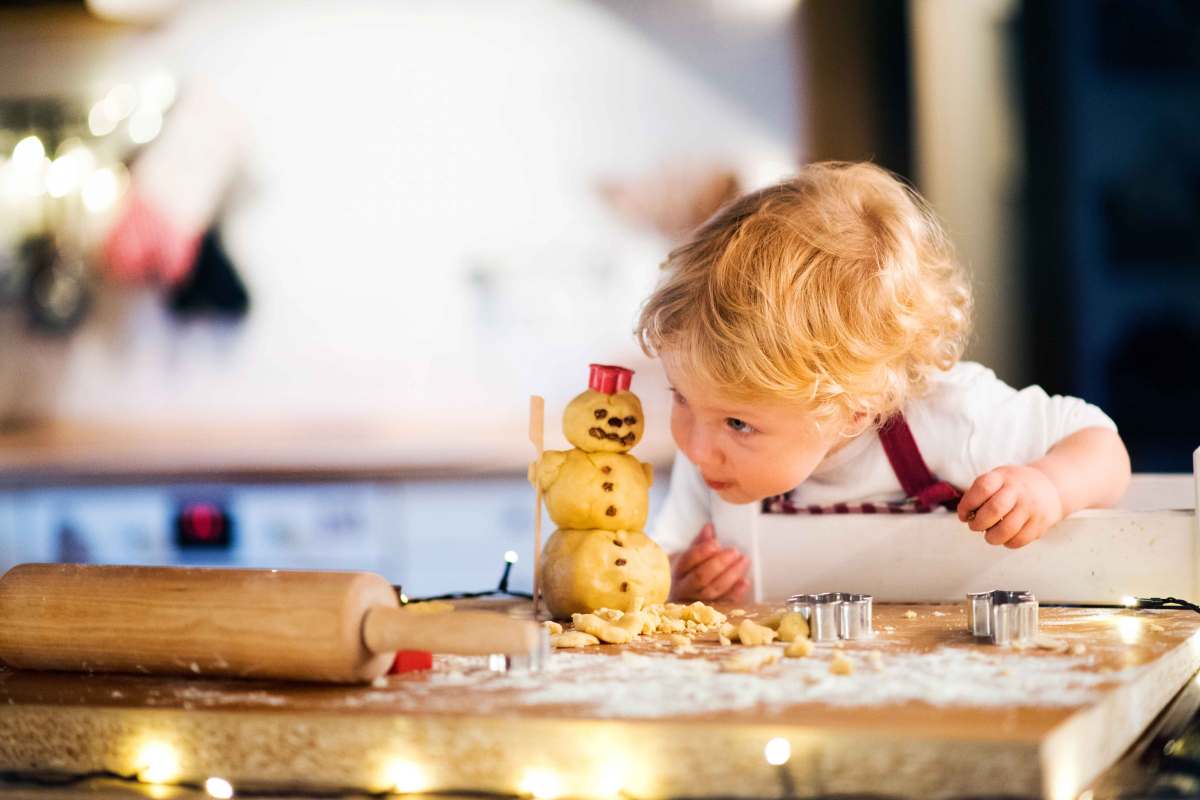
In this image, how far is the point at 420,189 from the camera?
2914mm

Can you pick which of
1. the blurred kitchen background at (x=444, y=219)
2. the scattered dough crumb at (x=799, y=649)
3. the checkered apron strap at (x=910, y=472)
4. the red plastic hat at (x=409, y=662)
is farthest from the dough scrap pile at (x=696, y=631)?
the blurred kitchen background at (x=444, y=219)

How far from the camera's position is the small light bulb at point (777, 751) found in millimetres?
588

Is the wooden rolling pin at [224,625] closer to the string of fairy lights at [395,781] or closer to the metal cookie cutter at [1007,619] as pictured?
the string of fairy lights at [395,781]

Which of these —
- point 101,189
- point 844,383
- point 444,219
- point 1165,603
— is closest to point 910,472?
point 844,383

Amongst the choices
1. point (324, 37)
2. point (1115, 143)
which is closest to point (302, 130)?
point (324, 37)

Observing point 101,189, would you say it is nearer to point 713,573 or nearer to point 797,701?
point 713,573

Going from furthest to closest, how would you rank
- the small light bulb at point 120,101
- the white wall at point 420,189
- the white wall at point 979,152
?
the small light bulb at point 120,101 → the white wall at point 420,189 → the white wall at point 979,152

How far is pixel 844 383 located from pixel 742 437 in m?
0.10

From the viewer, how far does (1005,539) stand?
3.34 feet

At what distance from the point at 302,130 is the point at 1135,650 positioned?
100 inches

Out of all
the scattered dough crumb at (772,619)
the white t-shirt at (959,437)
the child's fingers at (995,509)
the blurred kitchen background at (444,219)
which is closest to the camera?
the scattered dough crumb at (772,619)

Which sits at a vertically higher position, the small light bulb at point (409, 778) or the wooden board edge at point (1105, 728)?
the wooden board edge at point (1105, 728)

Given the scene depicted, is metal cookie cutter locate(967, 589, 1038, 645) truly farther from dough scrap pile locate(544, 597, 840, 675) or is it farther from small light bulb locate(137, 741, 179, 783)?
small light bulb locate(137, 741, 179, 783)

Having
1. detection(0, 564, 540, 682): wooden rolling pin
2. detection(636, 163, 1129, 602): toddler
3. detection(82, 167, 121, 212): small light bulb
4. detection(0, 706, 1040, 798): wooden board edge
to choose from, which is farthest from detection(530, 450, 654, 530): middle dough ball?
detection(82, 167, 121, 212): small light bulb
